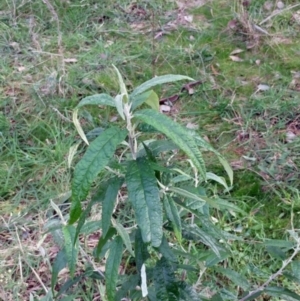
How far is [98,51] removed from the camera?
333 cm

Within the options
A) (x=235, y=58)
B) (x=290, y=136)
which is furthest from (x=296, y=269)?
(x=235, y=58)

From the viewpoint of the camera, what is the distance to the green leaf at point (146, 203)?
1.03 metres

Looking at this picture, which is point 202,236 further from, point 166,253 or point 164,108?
point 164,108

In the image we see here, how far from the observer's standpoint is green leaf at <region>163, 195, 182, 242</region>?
117 centimetres

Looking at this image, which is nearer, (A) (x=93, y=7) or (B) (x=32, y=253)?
(B) (x=32, y=253)

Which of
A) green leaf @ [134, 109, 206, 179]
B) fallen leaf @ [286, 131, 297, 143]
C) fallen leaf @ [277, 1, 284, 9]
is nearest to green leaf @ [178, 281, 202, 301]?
green leaf @ [134, 109, 206, 179]

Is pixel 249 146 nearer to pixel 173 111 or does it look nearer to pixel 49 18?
pixel 173 111

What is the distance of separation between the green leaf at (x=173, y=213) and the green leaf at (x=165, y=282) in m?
0.10

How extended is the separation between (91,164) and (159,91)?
2.08 metres

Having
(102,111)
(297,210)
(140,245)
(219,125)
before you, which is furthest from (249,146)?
(140,245)

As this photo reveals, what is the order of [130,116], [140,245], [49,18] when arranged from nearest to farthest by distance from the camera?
[130,116], [140,245], [49,18]

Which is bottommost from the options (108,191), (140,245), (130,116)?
(140,245)

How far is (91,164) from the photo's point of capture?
0.99m

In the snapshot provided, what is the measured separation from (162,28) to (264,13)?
681 millimetres
